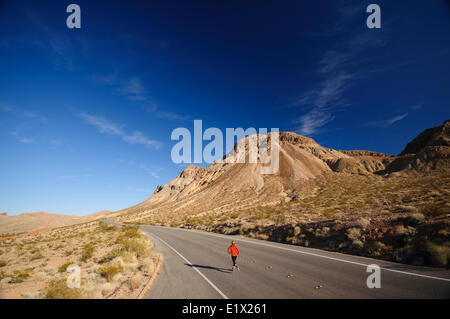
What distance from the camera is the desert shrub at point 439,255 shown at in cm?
802

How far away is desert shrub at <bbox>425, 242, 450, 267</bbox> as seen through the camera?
8.02 metres

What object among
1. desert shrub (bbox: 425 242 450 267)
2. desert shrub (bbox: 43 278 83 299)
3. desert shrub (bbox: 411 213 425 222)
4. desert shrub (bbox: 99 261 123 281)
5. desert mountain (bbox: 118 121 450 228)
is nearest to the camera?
desert shrub (bbox: 43 278 83 299)

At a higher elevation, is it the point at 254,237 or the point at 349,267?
the point at 349,267

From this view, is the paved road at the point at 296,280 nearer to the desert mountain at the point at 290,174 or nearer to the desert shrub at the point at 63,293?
the desert shrub at the point at 63,293

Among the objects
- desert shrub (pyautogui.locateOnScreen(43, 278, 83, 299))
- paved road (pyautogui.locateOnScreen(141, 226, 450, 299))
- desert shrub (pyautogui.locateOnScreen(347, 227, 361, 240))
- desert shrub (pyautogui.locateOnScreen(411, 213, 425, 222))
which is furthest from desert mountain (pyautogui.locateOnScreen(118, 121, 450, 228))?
desert shrub (pyautogui.locateOnScreen(43, 278, 83, 299))

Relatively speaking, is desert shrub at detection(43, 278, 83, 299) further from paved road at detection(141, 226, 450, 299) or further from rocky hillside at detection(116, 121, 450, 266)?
rocky hillside at detection(116, 121, 450, 266)

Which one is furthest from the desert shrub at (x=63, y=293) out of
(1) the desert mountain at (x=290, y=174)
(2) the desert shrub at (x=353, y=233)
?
(1) the desert mountain at (x=290, y=174)

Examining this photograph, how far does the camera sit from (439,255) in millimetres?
8164

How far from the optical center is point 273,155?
81.8 m

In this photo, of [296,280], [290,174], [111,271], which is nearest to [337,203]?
[296,280]
